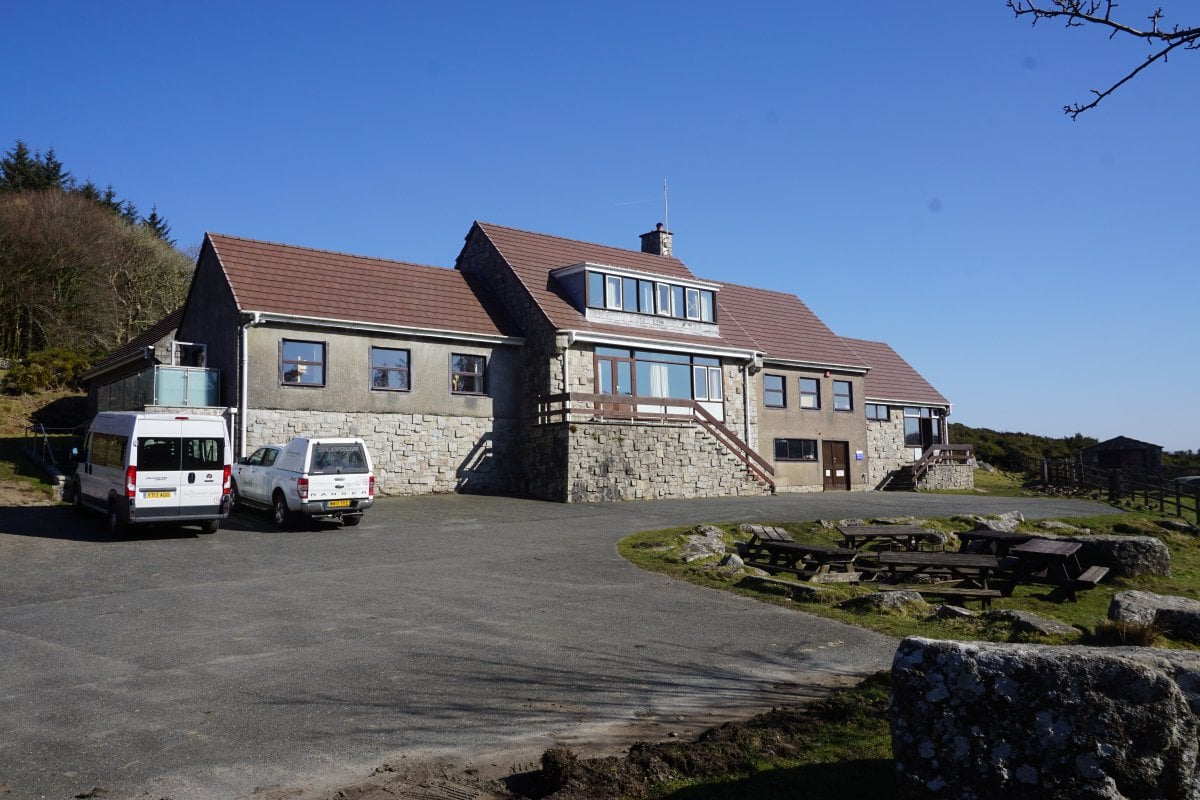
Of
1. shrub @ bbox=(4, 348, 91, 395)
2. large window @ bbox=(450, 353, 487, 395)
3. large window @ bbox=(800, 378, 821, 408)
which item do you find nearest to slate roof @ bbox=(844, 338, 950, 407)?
large window @ bbox=(800, 378, 821, 408)

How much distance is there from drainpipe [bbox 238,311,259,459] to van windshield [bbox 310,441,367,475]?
507 centimetres

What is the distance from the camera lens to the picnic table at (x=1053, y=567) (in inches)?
582

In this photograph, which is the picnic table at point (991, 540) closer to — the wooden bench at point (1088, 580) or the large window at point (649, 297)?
the wooden bench at point (1088, 580)

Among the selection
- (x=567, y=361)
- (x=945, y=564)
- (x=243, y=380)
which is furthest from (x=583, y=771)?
(x=567, y=361)

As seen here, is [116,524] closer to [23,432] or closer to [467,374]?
[467,374]

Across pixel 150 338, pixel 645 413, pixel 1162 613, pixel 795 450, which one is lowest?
pixel 1162 613

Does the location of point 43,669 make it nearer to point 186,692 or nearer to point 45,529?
point 186,692

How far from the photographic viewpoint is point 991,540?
57.0 feet

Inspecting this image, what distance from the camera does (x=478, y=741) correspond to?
244 inches

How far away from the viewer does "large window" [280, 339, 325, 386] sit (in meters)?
24.3

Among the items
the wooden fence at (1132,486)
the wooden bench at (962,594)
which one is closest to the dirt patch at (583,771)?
the wooden bench at (962,594)

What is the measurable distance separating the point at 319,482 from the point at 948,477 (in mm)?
31669

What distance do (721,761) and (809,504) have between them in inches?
855

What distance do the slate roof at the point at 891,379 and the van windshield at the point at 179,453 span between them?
1187 inches
